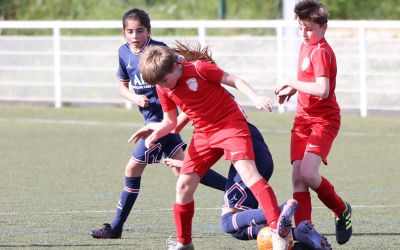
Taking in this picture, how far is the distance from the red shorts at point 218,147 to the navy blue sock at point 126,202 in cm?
124

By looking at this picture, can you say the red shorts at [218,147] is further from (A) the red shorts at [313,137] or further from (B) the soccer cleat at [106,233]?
(B) the soccer cleat at [106,233]

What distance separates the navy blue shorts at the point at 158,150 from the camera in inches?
317

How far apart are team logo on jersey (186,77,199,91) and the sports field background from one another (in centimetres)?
128

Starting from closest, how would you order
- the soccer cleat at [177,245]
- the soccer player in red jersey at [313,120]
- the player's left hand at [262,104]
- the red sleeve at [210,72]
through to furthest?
1. the player's left hand at [262,104]
2. the red sleeve at [210,72]
3. the soccer cleat at [177,245]
4. the soccer player in red jersey at [313,120]

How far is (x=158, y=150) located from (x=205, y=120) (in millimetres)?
1389

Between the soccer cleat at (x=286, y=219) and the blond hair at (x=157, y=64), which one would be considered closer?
the soccer cleat at (x=286, y=219)

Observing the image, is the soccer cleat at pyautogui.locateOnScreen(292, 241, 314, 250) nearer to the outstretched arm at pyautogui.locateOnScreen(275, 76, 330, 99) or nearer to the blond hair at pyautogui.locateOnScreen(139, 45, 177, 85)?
the outstretched arm at pyautogui.locateOnScreen(275, 76, 330, 99)

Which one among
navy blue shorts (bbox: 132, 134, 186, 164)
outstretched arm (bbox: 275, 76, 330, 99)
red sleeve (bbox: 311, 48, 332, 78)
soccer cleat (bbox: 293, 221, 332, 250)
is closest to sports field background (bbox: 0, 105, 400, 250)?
navy blue shorts (bbox: 132, 134, 186, 164)

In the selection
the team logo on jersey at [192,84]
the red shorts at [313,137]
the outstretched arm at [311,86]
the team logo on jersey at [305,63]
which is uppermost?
the team logo on jersey at [305,63]

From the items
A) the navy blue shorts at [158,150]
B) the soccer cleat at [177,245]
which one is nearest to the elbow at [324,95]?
the soccer cleat at [177,245]

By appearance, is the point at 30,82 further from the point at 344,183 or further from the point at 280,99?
the point at 280,99

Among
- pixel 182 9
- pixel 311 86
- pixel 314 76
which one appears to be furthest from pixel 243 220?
pixel 182 9

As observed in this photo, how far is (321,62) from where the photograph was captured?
723cm

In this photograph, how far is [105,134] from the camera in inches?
615
